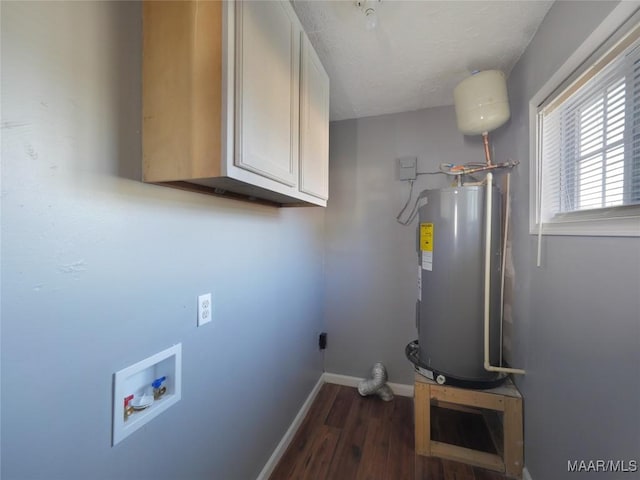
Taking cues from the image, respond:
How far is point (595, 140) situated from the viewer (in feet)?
3.20

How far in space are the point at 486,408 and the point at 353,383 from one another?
3.41 ft

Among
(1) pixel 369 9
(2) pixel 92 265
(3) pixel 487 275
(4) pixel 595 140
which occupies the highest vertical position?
(1) pixel 369 9

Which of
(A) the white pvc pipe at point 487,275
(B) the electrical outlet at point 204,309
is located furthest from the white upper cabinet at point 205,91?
(A) the white pvc pipe at point 487,275

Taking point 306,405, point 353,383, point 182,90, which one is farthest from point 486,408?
point 182,90

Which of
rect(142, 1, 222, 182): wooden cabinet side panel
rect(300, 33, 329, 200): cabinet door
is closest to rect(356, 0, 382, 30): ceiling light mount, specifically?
rect(300, 33, 329, 200): cabinet door

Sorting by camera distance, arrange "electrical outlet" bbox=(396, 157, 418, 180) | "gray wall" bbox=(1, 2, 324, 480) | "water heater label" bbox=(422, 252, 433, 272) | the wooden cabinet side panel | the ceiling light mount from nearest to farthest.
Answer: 1. "gray wall" bbox=(1, 2, 324, 480)
2. the wooden cabinet side panel
3. the ceiling light mount
4. "water heater label" bbox=(422, 252, 433, 272)
5. "electrical outlet" bbox=(396, 157, 418, 180)

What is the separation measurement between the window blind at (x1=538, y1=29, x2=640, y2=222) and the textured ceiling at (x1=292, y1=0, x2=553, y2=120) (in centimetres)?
44

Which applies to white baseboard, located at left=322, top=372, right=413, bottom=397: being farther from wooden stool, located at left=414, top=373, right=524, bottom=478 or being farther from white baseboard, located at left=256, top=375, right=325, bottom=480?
wooden stool, located at left=414, top=373, right=524, bottom=478

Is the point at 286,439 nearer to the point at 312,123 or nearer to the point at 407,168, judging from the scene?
the point at 312,123

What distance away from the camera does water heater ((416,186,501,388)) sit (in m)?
1.44

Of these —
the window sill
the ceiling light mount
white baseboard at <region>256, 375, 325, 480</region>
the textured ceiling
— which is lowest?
white baseboard at <region>256, 375, 325, 480</region>

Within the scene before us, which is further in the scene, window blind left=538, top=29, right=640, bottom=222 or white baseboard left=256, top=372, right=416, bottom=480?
white baseboard left=256, top=372, right=416, bottom=480

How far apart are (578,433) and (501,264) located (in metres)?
0.80

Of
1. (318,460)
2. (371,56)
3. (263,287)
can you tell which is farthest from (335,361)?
(371,56)
